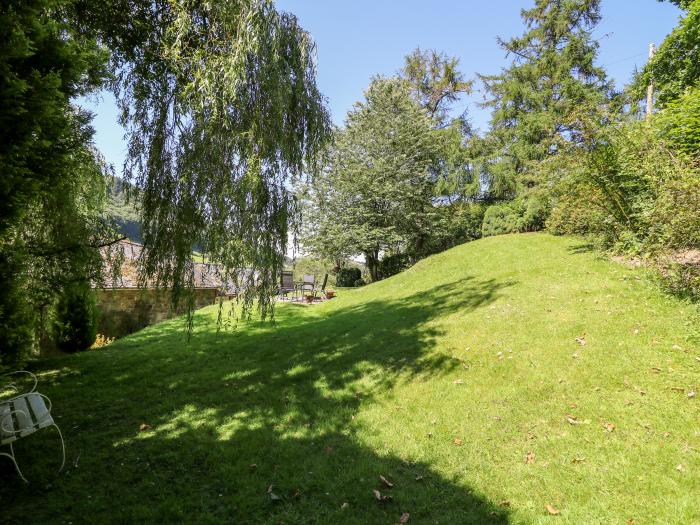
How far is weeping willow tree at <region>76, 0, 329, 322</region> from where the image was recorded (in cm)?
570

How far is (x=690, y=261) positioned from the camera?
6.95m

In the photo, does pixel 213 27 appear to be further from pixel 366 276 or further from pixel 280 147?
pixel 366 276

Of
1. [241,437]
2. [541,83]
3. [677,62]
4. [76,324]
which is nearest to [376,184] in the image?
[541,83]

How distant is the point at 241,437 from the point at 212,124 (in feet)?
15.6

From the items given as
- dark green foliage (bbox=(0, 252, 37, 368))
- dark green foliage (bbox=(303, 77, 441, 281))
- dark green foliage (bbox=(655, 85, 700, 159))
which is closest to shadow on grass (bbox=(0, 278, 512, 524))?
dark green foliage (bbox=(0, 252, 37, 368))

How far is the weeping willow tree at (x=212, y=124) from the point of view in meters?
5.70

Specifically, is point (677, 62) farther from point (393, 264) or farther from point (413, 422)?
point (413, 422)

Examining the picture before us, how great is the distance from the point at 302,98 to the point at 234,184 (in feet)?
6.85

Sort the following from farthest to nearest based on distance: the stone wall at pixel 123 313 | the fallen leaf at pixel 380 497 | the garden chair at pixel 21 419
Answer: the stone wall at pixel 123 313, the garden chair at pixel 21 419, the fallen leaf at pixel 380 497

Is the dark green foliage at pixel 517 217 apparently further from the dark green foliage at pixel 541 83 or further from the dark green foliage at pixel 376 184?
the dark green foliage at pixel 376 184

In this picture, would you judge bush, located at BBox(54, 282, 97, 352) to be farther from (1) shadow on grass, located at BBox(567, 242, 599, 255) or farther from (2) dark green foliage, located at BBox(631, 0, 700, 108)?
(2) dark green foliage, located at BBox(631, 0, 700, 108)

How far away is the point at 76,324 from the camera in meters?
10.8

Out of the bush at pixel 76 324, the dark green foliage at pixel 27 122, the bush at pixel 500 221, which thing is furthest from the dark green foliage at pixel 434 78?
the dark green foliage at pixel 27 122

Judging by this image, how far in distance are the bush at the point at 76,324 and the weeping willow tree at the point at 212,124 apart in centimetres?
614
